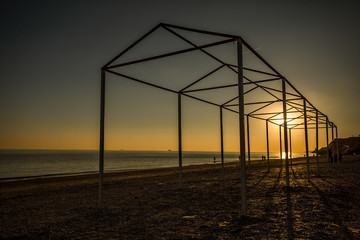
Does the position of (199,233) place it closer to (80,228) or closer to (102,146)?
(80,228)

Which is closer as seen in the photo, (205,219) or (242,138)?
(242,138)

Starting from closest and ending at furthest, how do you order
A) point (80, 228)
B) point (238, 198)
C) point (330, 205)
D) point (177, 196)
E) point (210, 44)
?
point (80, 228) → point (210, 44) → point (330, 205) → point (238, 198) → point (177, 196)

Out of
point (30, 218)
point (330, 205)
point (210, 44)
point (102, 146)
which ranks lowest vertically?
point (30, 218)

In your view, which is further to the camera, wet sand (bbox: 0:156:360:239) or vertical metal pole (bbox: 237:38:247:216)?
vertical metal pole (bbox: 237:38:247:216)

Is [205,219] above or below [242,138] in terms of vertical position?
below

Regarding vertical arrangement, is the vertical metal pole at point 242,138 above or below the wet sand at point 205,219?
above

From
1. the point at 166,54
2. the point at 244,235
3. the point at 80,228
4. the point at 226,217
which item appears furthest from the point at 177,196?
the point at 166,54

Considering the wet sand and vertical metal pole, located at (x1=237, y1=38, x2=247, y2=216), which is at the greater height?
vertical metal pole, located at (x1=237, y1=38, x2=247, y2=216)

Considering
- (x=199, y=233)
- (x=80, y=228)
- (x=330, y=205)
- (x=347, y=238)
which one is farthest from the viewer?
(x=330, y=205)

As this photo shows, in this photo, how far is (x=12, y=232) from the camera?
18.4 ft

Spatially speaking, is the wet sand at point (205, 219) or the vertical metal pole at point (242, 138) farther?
the vertical metal pole at point (242, 138)

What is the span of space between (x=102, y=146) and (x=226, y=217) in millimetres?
4111

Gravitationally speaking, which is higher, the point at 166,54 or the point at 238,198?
the point at 166,54

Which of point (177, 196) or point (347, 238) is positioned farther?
point (177, 196)
